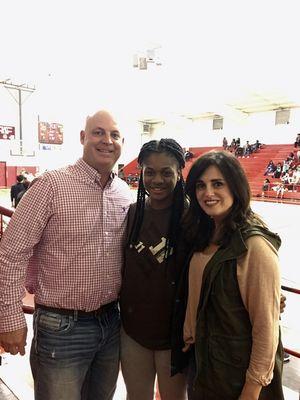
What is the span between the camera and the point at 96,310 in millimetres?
1655

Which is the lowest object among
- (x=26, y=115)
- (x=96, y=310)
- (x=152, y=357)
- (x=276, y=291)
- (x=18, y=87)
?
(x=152, y=357)

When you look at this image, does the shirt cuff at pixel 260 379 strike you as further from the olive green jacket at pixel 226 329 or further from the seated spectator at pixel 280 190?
the seated spectator at pixel 280 190

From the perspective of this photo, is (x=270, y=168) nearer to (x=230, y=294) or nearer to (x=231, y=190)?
(x=231, y=190)

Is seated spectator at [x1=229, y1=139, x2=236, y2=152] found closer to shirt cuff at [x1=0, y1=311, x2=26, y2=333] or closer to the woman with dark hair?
the woman with dark hair

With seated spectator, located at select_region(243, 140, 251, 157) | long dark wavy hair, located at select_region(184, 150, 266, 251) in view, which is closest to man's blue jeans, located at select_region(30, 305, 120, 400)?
long dark wavy hair, located at select_region(184, 150, 266, 251)

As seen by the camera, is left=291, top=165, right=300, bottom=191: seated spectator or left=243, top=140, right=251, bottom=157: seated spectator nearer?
left=291, top=165, right=300, bottom=191: seated spectator

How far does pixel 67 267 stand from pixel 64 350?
15.0 inches

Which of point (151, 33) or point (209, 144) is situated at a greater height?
point (151, 33)

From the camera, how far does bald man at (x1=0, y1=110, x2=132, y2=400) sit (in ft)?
5.00

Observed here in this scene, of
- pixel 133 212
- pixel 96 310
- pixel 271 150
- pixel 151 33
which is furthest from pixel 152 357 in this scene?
pixel 271 150

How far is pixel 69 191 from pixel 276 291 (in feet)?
3.27

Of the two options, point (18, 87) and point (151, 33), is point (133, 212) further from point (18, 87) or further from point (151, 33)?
point (18, 87)

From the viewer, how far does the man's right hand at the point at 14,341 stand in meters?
1.51

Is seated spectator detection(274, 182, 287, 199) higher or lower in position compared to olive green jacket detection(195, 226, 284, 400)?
lower
